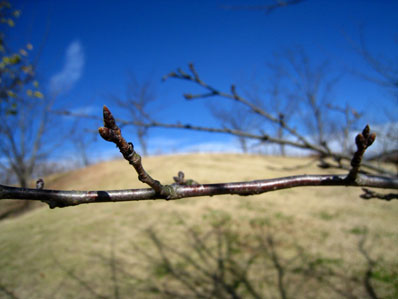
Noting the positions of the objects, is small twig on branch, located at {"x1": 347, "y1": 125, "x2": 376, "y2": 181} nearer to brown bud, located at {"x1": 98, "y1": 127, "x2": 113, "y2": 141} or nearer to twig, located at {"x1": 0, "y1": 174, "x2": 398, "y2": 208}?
twig, located at {"x1": 0, "y1": 174, "x2": 398, "y2": 208}

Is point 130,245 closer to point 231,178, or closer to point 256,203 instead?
point 256,203

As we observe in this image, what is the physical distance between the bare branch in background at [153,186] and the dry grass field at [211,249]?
6.24 ft

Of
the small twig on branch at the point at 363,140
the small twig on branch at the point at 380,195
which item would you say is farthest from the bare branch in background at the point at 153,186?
the small twig on branch at the point at 380,195

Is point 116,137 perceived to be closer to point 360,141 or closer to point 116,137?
point 116,137

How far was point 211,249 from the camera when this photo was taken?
19.4 ft

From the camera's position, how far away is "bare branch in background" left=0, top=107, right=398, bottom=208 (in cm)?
54

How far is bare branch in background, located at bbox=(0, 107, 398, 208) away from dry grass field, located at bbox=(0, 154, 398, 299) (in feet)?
6.24

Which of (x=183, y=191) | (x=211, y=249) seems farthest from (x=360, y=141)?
(x=211, y=249)

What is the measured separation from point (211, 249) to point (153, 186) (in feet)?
19.0

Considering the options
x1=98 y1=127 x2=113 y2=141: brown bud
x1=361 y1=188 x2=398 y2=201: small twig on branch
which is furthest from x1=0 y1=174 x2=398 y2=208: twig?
x1=361 y1=188 x2=398 y2=201: small twig on branch

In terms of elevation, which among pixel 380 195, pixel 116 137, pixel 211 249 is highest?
pixel 116 137

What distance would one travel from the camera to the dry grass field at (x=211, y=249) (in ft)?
14.4

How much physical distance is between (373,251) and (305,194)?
13.1 feet

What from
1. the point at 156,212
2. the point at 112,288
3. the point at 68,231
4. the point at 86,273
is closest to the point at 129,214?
the point at 156,212
